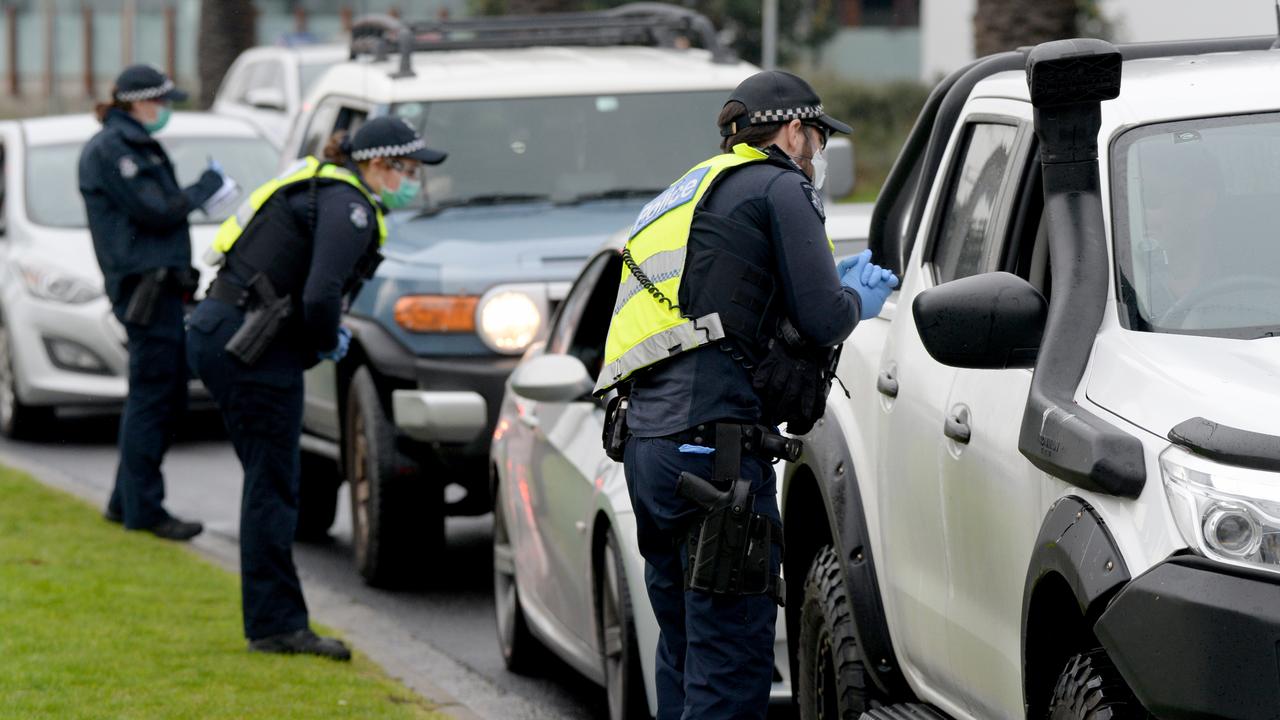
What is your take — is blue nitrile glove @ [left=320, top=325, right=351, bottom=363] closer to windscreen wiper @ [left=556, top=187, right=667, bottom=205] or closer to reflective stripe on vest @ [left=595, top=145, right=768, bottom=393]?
windscreen wiper @ [left=556, top=187, right=667, bottom=205]

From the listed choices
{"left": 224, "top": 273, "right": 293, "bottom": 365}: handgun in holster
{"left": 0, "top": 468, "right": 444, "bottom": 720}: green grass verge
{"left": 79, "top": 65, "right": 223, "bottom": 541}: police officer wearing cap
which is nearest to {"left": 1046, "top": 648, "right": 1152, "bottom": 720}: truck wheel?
{"left": 0, "top": 468, "right": 444, "bottom": 720}: green grass verge

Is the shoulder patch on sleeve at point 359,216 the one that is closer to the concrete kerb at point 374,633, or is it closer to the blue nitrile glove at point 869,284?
the concrete kerb at point 374,633

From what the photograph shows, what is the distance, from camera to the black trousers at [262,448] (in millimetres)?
7461

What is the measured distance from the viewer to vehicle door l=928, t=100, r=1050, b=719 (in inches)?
164

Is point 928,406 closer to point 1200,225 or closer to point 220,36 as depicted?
point 1200,225

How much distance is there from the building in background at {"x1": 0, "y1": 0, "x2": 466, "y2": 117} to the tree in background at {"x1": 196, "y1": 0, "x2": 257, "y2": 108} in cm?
2886

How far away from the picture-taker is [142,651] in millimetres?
7543

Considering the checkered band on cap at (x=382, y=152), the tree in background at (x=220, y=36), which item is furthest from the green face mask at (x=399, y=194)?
the tree in background at (x=220, y=36)

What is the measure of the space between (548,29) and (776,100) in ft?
21.8

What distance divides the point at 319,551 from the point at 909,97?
2816 centimetres


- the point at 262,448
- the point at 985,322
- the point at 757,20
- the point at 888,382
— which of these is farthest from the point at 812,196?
the point at 757,20

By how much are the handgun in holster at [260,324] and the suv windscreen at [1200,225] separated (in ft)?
12.2

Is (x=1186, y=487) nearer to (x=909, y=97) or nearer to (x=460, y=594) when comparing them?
(x=460, y=594)

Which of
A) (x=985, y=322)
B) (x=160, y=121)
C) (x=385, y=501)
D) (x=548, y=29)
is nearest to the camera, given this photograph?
(x=985, y=322)
